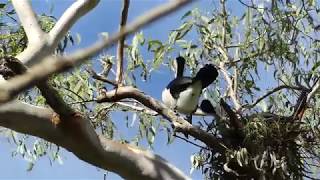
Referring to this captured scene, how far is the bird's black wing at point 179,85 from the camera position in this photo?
3.19m

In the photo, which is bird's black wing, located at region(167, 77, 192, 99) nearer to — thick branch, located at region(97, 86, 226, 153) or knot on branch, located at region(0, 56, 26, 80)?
thick branch, located at region(97, 86, 226, 153)

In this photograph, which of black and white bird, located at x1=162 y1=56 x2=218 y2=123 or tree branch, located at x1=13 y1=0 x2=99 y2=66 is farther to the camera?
black and white bird, located at x1=162 y1=56 x2=218 y2=123

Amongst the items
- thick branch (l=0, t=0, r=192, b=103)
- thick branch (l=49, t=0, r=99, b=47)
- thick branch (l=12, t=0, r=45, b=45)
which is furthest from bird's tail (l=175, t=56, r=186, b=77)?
thick branch (l=0, t=0, r=192, b=103)

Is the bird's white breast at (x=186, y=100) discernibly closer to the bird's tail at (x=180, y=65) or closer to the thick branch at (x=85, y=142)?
the bird's tail at (x=180, y=65)

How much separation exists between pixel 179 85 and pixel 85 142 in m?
1.59

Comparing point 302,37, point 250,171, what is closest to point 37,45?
point 250,171

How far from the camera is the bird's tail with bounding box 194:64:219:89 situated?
310 cm

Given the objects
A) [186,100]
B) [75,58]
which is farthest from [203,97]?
[75,58]

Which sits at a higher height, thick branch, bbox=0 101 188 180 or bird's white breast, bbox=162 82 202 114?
bird's white breast, bbox=162 82 202 114

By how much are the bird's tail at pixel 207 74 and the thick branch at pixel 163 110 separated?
681 millimetres

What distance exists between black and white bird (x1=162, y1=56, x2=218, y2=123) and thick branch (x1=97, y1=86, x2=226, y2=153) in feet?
2.22

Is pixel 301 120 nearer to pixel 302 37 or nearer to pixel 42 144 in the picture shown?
pixel 302 37

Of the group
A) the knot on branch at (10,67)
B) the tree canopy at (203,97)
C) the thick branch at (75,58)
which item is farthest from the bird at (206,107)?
the thick branch at (75,58)

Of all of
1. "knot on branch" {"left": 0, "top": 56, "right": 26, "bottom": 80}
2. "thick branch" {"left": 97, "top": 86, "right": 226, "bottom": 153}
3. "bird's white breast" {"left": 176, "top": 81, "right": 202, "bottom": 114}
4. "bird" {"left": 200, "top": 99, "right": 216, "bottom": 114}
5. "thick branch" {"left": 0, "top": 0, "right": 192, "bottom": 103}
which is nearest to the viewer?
→ "thick branch" {"left": 0, "top": 0, "right": 192, "bottom": 103}
